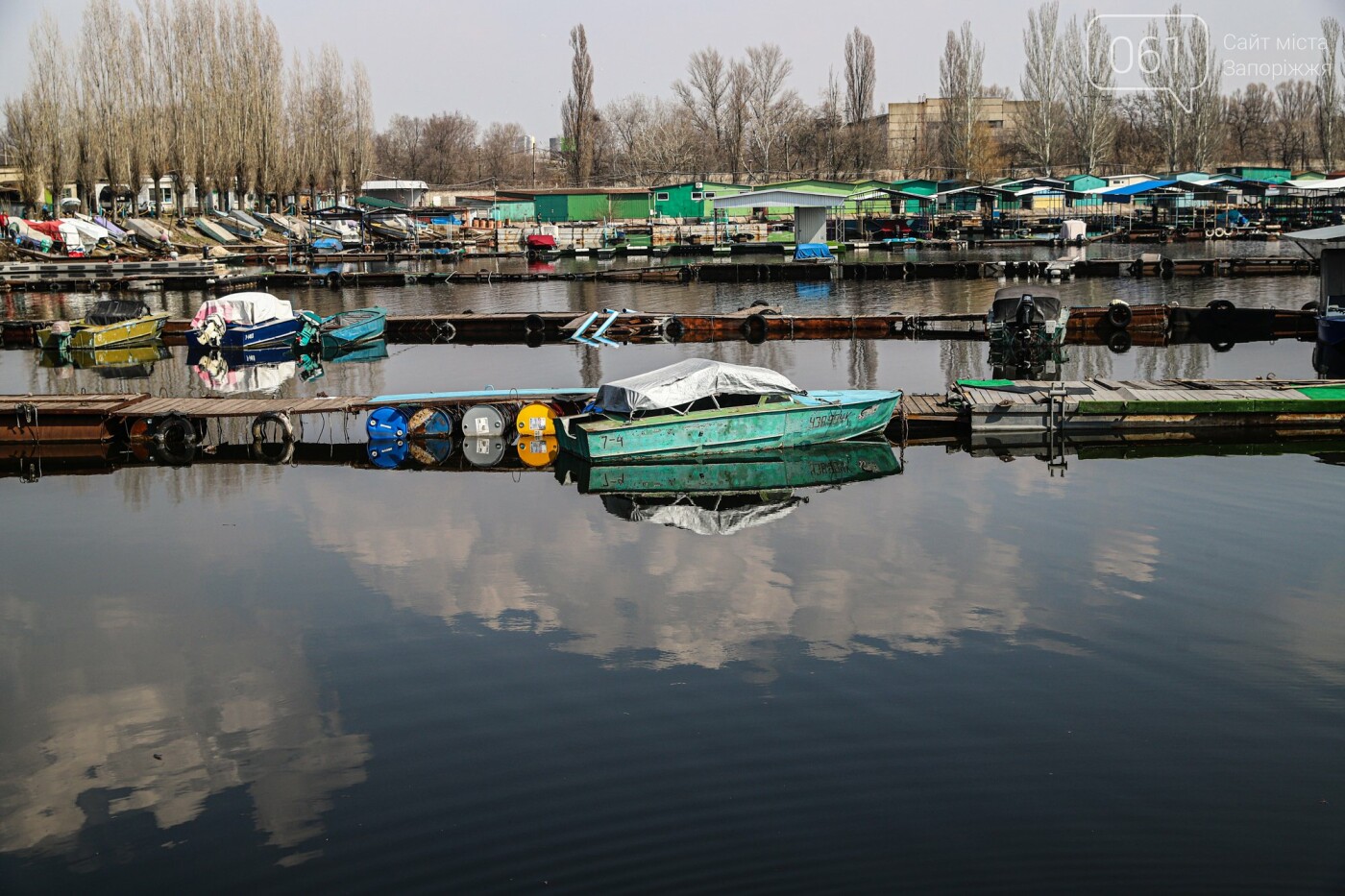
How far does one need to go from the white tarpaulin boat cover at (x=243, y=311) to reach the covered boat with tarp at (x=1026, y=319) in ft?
77.7

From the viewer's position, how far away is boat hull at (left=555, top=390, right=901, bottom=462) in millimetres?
23938

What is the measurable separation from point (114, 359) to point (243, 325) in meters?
4.54

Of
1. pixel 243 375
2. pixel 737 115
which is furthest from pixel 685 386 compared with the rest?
pixel 737 115

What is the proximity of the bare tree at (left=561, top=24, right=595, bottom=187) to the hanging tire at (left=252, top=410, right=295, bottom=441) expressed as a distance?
306 feet

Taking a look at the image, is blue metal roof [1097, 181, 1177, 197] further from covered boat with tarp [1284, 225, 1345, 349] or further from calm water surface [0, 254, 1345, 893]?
calm water surface [0, 254, 1345, 893]

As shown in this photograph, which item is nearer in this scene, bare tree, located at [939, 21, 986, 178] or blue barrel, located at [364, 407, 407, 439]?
blue barrel, located at [364, 407, 407, 439]

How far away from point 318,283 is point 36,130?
29259mm

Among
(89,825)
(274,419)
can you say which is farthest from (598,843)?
(274,419)

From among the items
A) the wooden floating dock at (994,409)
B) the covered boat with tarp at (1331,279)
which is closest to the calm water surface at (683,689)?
the wooden floating dock at (994,409)

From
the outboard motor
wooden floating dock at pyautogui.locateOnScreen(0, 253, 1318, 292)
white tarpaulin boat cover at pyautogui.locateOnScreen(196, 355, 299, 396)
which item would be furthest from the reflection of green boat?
wooden floating dock at pyautogui.locateOnScreen(0, 253, 1318, 292)

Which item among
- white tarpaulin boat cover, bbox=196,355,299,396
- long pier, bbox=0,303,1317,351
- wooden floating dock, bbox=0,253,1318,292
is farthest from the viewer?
wooden floating dock, bbox=0,253,1318,292

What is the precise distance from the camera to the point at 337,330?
43.4 meters

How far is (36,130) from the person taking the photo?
8175 centimetres

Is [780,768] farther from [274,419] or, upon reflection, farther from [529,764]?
[274,419]
